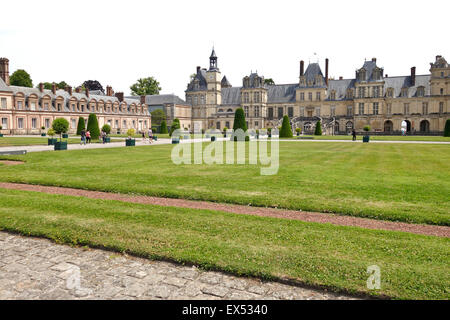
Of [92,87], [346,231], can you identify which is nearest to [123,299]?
[346,231]

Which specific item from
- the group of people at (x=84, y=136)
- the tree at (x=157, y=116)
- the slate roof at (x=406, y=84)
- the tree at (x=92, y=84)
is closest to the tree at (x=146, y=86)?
the tree at (x=92, y=84)

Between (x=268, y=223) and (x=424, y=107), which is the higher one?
(x=424, y=107)

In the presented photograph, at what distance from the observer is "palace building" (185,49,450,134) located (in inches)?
2571

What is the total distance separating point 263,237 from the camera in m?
5.90

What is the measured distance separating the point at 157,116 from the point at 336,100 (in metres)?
40.7

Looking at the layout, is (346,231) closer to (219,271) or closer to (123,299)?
(219,271)

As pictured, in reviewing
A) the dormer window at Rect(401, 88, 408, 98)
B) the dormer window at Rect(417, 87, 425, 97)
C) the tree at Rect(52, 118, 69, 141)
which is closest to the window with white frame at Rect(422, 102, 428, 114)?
the dormer window at Rect(417, 87, 425, 97)

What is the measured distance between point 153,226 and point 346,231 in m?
3.60

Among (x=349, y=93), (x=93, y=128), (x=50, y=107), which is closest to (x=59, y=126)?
(x=93, y=128)

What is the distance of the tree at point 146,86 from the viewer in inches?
3888

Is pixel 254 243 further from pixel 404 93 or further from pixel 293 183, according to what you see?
pixel 404 93

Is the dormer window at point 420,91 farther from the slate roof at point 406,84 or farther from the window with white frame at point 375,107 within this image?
the window with white frame at point 375,107

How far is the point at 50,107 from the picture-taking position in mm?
57312

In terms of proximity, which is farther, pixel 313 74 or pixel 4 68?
pixel 313 74
